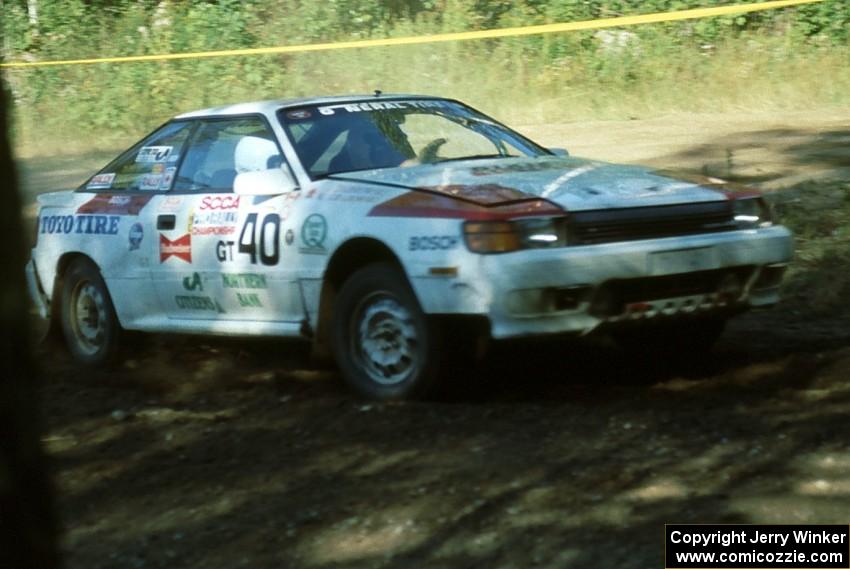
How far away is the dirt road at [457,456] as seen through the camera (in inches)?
194

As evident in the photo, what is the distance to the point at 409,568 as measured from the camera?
15.5 feet

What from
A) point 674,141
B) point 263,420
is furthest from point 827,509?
point 674,141

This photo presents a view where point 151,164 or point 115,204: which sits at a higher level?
point 151,164

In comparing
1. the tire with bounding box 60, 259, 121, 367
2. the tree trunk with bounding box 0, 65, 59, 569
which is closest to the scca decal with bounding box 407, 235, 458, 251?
the tire with bounding box 60, 259, 121, 367

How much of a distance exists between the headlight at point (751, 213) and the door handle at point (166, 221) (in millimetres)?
2929

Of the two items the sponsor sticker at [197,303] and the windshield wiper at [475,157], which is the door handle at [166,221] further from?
the windshield wiper at [475,157]

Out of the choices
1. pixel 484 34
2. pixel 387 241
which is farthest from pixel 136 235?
pixel 484 34

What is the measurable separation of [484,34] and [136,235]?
1051 centimetres

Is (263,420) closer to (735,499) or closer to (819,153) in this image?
(735,499)

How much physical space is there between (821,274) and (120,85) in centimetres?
1514

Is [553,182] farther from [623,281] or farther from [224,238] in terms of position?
[224,238]

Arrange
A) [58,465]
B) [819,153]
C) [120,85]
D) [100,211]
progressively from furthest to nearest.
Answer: [120,85]
[819,153]
[100,211]
[58,465]

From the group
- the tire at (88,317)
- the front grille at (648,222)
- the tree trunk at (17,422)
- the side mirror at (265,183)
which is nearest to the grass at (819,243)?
the front grille at (648,222)

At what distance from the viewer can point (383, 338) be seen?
691 centimetres
